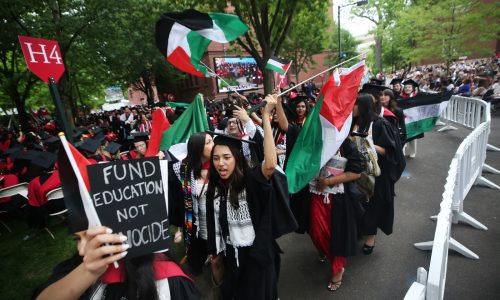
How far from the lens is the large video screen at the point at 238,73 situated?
2820cm

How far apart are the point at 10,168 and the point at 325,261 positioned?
7631mm

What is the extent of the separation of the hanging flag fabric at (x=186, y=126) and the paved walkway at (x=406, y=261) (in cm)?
236

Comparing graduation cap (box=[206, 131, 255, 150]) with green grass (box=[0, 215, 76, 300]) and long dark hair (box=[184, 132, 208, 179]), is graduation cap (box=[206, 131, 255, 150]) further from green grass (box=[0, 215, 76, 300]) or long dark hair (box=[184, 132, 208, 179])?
green grass (box=[0, 215, 76, 300])

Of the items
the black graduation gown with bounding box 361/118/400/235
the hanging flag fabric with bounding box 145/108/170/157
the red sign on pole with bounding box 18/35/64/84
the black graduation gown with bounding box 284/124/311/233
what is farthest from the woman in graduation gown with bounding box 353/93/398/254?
the red sign on pole with bounding box 18/35/64/84

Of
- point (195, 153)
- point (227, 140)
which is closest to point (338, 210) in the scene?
point (227, 140)

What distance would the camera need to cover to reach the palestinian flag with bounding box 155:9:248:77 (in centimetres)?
438

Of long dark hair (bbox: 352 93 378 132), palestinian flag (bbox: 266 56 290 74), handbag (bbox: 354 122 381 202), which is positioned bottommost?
handbag (bbox: 354 122 381 202)

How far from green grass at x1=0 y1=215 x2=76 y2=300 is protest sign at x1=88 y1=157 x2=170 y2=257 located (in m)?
3.91

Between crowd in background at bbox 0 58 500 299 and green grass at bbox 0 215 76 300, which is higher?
crowd in background at bbox 0 58 500 299

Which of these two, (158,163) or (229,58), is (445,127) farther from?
(229,58)

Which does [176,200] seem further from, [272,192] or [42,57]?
[42,57]

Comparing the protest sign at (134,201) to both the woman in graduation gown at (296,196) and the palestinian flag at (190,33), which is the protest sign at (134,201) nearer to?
the woman in graduation gown at (296,196)

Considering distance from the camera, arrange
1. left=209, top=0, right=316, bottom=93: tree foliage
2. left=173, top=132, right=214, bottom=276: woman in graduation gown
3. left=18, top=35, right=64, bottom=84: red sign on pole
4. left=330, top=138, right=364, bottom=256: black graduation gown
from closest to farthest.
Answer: left=173, top=132, right=214, bottom=276: woman in graduation gown, left=330, top=138, right=364, bottom=256: black graduation gown, left=18, top=35, right=64, bottom=84: red sign on pole, left=209, top=0, right=316, bottom=93: tree foliage

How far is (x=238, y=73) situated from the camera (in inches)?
1173
